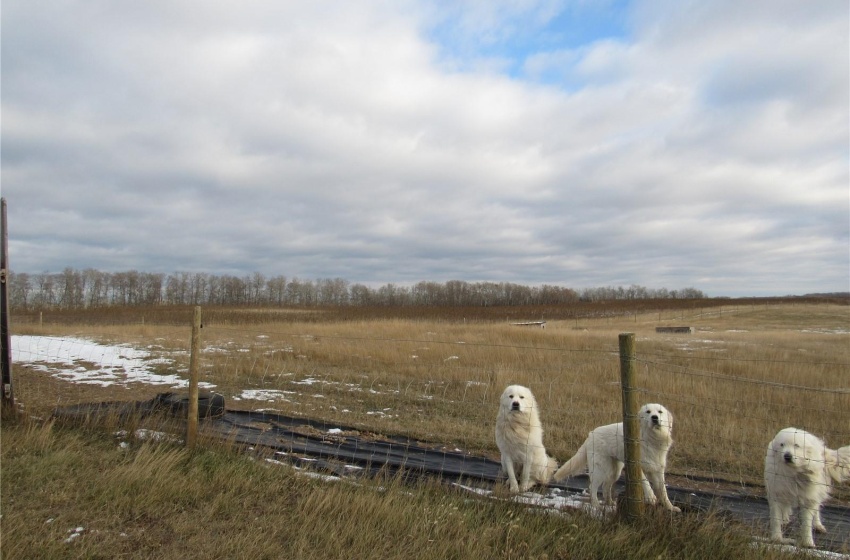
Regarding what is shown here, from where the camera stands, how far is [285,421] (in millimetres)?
6836

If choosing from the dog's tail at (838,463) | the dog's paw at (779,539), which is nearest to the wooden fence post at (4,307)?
the dog's paw at (779,539)

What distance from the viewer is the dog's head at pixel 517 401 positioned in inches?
183

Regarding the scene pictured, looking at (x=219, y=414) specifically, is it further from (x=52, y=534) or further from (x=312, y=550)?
(x=312, y=550)

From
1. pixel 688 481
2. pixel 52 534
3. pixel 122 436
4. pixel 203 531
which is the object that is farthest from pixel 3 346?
pixel 688 481

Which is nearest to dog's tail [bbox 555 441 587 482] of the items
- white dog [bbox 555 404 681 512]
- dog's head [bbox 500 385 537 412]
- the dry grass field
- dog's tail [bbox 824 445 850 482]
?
white dog [bbox 555 404 681 512]

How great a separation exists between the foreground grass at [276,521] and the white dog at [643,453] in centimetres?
81

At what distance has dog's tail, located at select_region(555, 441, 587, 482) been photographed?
4.54 meters

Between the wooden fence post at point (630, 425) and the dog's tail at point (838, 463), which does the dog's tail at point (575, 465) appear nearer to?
the wooden fence post at point (630, 425)

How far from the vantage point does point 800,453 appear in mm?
3848

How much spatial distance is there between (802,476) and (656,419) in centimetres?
114

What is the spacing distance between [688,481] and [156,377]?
10.4 m

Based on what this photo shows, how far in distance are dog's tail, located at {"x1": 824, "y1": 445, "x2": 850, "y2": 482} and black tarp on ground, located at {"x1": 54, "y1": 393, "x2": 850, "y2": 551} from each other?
1.77ft

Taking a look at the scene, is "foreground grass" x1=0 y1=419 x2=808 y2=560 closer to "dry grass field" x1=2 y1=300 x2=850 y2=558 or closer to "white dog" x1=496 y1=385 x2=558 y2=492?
"dry grass field" x1=2 y1=300 x2=850 y2=558

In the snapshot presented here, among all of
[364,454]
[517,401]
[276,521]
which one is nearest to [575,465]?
[517,401]
